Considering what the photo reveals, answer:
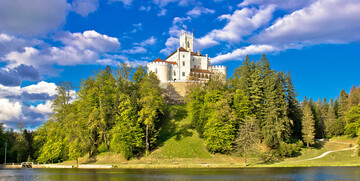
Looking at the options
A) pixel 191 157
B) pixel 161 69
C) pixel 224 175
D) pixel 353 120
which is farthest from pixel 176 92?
pixel 224 175

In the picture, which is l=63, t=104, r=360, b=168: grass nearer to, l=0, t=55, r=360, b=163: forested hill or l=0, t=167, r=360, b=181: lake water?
l=0, t=55, r=360, b=163: forested hill

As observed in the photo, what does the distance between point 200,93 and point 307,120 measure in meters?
19.9

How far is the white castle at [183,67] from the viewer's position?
75.8 metres

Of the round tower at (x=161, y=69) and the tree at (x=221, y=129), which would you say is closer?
the tree at (x=221, y=129)

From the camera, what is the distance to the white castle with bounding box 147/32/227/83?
75.8 metres

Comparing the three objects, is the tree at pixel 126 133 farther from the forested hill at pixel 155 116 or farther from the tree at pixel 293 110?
the tree at pixel 293 110

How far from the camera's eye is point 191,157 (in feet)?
145

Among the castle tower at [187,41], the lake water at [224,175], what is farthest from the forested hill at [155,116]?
the castle tower at [187,41]

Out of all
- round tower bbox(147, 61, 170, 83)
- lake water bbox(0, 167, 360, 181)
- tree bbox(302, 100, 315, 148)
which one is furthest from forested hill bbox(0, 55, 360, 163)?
round tower bbox(147, 61, 170, 83)

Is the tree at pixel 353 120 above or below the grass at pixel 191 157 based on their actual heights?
above

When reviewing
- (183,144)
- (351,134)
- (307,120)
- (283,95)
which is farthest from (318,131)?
(183,144)

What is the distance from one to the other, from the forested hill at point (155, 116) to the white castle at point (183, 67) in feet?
69.0

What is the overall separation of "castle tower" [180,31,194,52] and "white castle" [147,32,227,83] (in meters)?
1.59

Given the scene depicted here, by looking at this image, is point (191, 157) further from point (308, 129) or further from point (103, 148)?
point (308, 129)
